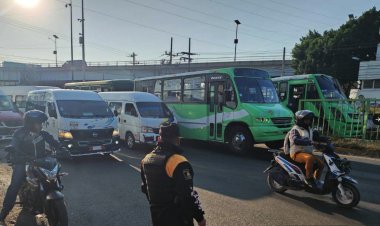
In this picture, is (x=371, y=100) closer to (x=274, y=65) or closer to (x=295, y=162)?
(x=295, y=162)

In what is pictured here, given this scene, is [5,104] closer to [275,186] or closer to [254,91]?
[254,91]

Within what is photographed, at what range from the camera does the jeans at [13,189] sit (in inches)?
204

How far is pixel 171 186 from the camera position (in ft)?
9.46

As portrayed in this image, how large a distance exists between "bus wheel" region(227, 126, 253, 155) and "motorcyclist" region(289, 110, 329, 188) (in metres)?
5.08

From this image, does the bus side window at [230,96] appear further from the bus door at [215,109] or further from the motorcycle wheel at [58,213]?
the motorcycle wheel at [58,213]

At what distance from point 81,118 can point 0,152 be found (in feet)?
11.0

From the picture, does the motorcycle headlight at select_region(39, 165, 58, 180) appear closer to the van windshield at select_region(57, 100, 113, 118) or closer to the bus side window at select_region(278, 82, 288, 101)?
the van windshield at select_region(57, 100, 113, 118)

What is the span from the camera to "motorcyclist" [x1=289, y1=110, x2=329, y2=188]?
6.26 metres

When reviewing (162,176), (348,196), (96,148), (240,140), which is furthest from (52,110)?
(162,176)

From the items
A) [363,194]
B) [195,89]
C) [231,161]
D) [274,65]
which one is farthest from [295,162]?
[274,65]

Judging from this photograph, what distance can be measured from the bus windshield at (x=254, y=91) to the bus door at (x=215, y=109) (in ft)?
2.43

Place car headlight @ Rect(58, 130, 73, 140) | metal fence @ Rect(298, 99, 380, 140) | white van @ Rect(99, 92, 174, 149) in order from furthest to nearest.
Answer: metal fence @ Rect(298, 99, 380, 140)
white van @ Rect(99, 92, 174, 149)
car headlight @ Rect(58, 130, 73, 140)

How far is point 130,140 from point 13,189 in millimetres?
7789

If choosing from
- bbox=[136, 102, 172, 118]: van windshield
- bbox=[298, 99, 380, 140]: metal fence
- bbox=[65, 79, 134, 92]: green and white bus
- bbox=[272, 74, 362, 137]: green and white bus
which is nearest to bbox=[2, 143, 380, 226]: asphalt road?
bbox=[136, 102, 172, 118]: van windshield
